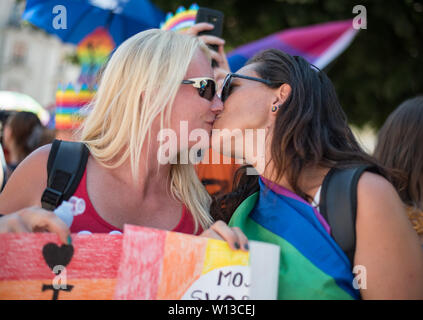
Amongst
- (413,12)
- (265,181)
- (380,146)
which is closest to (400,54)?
(413,12)

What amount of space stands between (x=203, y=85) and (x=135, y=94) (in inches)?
11.8

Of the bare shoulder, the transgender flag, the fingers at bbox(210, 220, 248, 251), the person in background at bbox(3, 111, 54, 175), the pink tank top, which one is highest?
the transgender flag

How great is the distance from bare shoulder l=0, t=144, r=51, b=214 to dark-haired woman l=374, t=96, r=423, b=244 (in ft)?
6.00

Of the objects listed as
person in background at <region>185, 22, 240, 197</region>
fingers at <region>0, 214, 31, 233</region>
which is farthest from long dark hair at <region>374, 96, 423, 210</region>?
fingers at <region>0, 214, 31, 233</region>

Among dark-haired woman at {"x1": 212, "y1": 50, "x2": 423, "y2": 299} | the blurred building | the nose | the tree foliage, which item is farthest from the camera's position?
the blurred building

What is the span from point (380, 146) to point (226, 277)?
1777mm

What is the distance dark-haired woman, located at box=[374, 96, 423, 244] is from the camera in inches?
106

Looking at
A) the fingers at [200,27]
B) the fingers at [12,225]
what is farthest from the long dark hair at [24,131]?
the fingers at [12,225]

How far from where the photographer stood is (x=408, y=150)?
2.76 m

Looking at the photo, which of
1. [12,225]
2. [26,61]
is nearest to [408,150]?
[12,225]

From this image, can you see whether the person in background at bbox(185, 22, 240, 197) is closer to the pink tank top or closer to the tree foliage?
Result: the pink tank top

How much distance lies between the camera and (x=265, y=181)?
2.08 meters

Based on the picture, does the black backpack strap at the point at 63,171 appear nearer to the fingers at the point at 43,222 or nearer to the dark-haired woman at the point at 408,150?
the fingers at the point at 43,222
